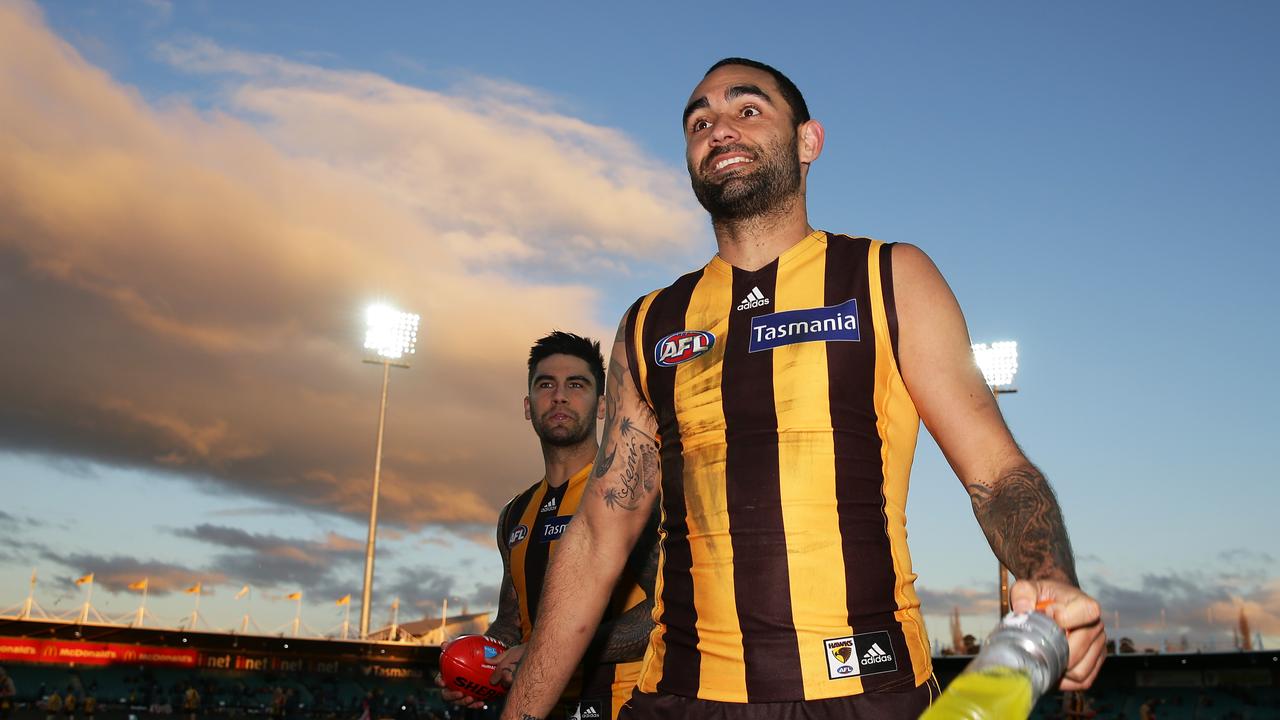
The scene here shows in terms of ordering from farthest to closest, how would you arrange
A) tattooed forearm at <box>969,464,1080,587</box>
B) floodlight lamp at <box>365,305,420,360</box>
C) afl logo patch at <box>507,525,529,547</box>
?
1. floodlight lamp at <box>365,305,420,360</box>
2. afl logo patch at <box>507,525,529,547</box>
3. tattooed forearm at <box>969,464,1080,587</box>

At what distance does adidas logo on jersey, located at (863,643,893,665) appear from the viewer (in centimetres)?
226

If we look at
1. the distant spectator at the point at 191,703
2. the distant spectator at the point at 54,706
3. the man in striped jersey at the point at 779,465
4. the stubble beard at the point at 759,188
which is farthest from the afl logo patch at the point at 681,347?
the distant spectator at the point at 191,703

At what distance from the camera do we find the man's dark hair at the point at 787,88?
2986 millimetres

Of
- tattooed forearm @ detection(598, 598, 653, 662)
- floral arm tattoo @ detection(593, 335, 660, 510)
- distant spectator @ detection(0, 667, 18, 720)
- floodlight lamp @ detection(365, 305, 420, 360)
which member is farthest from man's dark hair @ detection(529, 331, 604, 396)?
distant spectator @ detection(0, 667, 18, 720)

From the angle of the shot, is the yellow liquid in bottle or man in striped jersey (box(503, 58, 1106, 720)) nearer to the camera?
the yellow liquid in bottle

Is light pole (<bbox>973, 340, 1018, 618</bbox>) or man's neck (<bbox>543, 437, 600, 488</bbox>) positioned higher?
light pole (<bbox>973, 340, 1018, 618</bbox>)

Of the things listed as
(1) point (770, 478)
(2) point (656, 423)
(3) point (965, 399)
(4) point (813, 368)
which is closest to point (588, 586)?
(2) point (656, 423)

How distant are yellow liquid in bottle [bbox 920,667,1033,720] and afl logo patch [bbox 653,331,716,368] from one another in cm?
151

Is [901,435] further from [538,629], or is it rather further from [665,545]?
[538,629]

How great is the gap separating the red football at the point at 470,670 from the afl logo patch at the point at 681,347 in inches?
104

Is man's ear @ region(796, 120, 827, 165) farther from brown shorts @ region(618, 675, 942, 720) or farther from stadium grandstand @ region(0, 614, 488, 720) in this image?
stadium grandstand @ region(0, 614, 488, 720)

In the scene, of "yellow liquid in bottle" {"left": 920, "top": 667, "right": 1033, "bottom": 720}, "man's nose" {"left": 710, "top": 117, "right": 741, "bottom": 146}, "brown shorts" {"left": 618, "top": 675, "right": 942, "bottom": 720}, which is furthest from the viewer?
"man's nose" {"left": 710, "top": 117, "right": 741, "bottom": 146}

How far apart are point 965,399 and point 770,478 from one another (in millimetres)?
483

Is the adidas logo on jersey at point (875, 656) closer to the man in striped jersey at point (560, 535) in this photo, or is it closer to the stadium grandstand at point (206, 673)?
the man in striped jersey at point (560, 535)
